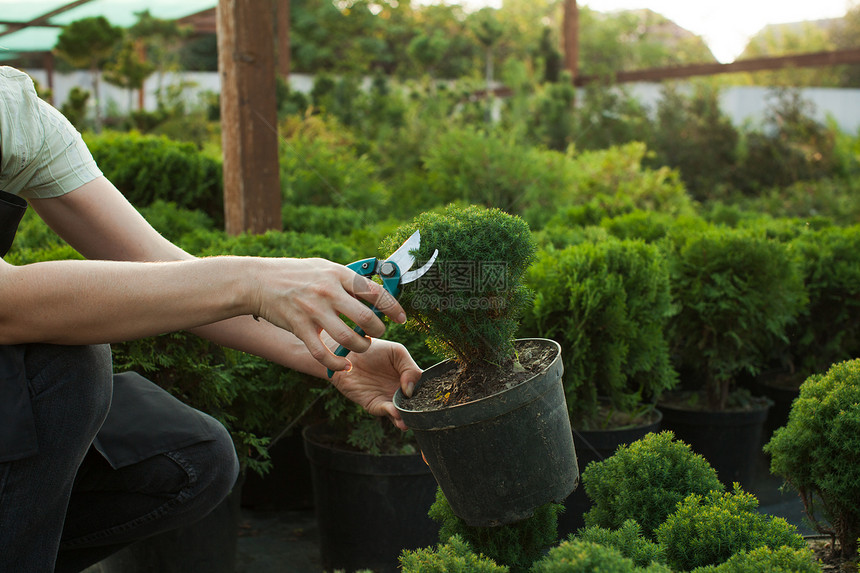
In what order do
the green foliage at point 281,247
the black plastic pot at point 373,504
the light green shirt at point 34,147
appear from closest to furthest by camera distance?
the light green shirt at point 34,147
the black plastic pot at point 373,504
the green foliage at point 281,247

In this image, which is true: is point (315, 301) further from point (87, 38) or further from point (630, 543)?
point (87, 38)

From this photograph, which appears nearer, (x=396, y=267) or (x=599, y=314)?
(x=396, y=267)

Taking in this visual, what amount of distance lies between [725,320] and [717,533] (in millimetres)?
2377

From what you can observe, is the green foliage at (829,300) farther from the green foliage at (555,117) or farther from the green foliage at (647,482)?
the green foliage at (555,117)

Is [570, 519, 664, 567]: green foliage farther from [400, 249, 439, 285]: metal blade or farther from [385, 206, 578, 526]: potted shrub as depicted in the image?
[400, 249, 439, 285]: metal blade

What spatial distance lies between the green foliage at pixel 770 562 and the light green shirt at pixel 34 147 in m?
1.68

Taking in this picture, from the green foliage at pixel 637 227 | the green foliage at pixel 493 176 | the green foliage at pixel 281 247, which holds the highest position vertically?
the green foliage at pixel 493 176

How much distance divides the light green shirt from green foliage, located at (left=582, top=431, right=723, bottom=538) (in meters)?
1.50

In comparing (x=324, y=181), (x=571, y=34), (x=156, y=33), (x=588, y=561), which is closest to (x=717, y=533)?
(x=588, y=561)

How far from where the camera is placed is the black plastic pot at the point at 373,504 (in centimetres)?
277

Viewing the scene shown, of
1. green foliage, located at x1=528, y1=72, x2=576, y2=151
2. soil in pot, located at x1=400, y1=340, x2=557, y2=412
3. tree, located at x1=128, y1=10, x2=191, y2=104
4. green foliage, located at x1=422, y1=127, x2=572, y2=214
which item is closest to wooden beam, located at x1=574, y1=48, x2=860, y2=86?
green foliage, located at x1=528, y1=72, x2=576, y2=151

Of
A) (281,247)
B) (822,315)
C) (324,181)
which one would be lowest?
(822,315)

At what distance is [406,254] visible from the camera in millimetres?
1518

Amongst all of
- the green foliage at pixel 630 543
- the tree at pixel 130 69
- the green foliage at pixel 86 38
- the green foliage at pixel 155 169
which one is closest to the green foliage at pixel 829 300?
the green foliage at pixel 630 543
